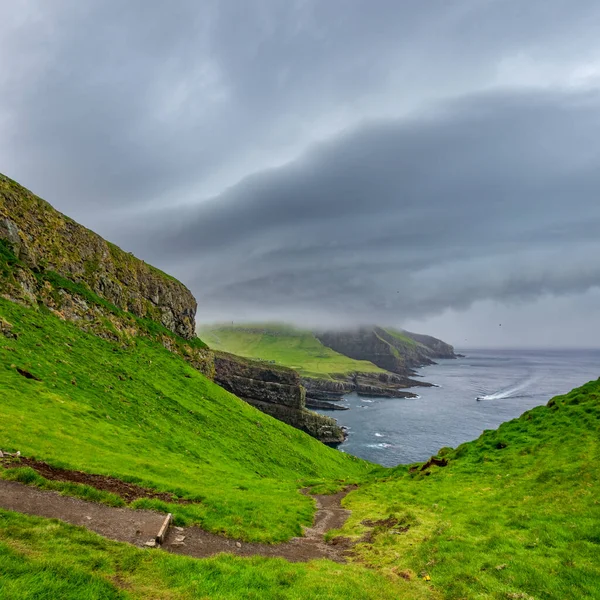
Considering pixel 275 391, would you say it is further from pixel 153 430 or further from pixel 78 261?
pixel 153 430

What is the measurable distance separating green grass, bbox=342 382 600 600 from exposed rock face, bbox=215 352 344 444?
103463mm

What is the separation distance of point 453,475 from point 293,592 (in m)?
26.4

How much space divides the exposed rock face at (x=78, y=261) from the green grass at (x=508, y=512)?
60359 millimetres

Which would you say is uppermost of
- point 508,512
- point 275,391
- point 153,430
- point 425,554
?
point 508,512

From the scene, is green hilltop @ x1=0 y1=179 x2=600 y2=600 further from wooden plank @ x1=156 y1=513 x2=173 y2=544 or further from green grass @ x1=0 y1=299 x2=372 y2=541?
wooden plank @ x1=156 y1=513 x2=173 y2=544

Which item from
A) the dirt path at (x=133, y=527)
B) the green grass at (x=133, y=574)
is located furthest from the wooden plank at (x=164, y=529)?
the green grass at (x=133, y=574)

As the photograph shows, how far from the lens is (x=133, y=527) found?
16.8 meters

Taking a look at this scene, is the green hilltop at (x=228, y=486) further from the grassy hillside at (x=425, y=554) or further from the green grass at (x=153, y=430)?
the green grass at (x=153, y=430)

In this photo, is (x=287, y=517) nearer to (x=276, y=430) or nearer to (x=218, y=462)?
(x=218, y=462)

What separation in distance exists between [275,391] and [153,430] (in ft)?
360

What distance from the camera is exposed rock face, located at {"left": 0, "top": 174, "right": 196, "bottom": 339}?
2409 inches

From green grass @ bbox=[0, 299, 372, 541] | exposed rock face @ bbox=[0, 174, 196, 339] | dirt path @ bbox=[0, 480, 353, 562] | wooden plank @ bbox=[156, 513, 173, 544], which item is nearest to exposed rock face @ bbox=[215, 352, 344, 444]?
exposed rock face @ bbox=[0, 174, 196, 339]

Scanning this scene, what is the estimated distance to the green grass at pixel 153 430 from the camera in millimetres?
24469

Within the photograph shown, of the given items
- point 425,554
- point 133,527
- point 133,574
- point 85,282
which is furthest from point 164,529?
point 85,282
